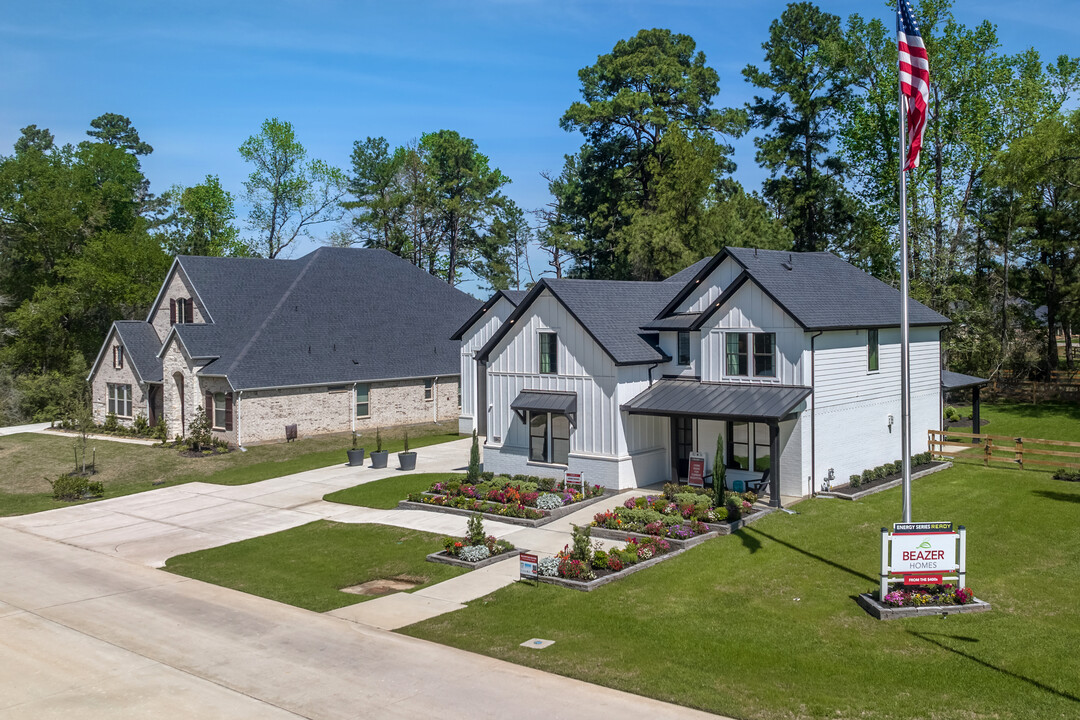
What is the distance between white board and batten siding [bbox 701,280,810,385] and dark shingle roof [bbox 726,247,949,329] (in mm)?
486

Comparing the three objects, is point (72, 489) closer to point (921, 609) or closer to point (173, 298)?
point (173, 298)

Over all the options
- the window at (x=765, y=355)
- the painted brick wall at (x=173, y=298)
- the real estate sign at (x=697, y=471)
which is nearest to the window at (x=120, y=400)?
the painted brick wall at (x=173, y=298)

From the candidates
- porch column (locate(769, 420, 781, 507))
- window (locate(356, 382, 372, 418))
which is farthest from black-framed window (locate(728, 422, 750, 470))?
window (locate(356, 382, 372, 418))

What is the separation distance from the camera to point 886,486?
27.7 metres

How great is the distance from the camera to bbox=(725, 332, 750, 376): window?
27.9 metres

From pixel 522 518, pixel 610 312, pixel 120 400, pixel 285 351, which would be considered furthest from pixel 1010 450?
pixel 120 400

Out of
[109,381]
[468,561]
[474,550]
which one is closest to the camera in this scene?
[468,561]

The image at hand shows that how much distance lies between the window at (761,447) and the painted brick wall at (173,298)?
29449 millimetres

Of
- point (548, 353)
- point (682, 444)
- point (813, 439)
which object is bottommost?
point (682, 444)

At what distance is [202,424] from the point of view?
39.8 metres

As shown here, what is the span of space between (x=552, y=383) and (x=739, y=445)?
660 centimetres

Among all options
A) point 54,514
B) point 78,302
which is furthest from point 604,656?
point 78,302

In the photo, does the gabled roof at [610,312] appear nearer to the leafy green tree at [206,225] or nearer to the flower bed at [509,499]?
the flower bed at [509,499]

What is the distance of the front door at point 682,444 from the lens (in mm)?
29203
